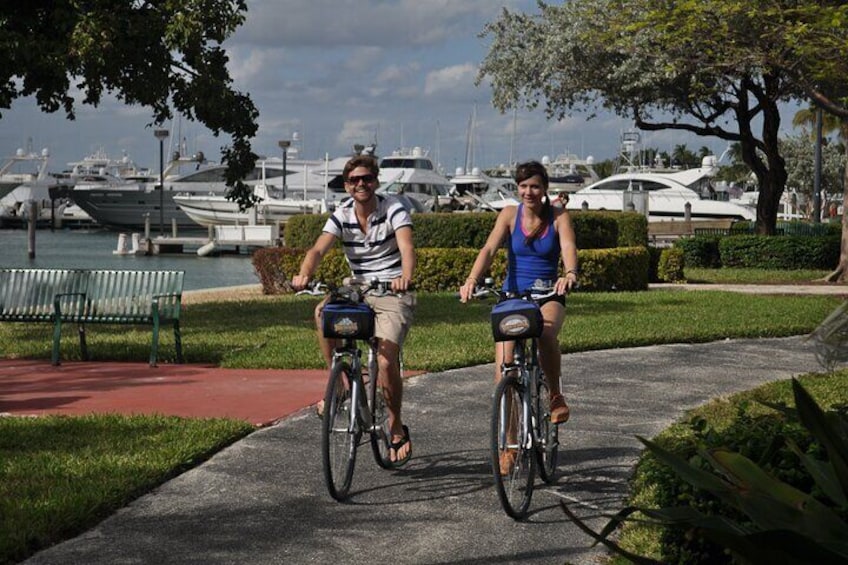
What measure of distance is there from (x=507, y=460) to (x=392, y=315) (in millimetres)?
1188

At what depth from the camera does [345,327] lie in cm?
712

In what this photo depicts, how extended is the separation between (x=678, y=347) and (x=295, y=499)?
26.2ft

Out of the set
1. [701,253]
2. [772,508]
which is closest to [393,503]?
[772,508]

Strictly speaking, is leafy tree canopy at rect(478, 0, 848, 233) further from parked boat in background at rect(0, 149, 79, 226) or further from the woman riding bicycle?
parked boat in background at rect(0, 149, 79, 226)

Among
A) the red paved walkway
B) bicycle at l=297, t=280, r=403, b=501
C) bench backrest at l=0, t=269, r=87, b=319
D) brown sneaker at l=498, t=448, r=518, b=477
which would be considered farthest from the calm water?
brown sneaker at l=498, t=448, r=518, b=477

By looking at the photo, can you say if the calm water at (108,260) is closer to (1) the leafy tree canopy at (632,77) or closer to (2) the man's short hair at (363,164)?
(1) the leafy tree canopy at (632,77)

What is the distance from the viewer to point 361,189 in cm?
747

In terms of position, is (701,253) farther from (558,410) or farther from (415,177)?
(415,177)

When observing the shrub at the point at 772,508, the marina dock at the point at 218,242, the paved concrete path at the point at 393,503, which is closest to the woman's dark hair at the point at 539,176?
the paved concrete path at the point at 393,503

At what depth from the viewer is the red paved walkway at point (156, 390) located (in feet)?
33.6

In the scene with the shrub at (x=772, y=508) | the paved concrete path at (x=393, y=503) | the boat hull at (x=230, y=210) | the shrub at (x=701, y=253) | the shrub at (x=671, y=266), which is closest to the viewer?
the shrub at (x=772, y=508)

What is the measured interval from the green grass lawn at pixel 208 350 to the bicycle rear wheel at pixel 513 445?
200cm

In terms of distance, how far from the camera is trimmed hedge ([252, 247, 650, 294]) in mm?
23031

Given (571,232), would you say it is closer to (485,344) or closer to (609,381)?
(609,381)
